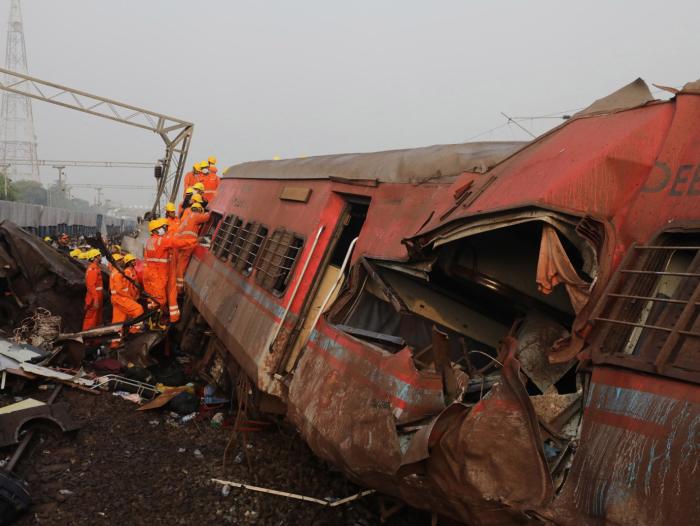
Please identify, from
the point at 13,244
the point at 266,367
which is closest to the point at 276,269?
the point at 266,367

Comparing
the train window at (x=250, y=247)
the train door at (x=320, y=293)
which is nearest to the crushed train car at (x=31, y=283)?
the train window at (x=250, y=247)

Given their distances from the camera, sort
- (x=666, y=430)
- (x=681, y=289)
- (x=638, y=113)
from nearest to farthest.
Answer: (x=666, y=430) → (x=681, y=289) → (x=638, y=113)

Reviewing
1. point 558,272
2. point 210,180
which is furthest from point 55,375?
point 558,272

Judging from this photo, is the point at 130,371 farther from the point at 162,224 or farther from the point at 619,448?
the point at 619,448

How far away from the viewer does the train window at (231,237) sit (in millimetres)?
8227

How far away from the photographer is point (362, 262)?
4441mm

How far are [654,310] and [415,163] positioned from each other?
2.46 metres

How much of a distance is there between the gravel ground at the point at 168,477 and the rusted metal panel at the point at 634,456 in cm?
223

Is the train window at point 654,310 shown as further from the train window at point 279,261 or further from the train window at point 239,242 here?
the train window at point 239,242

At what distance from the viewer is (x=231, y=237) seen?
8.43 metres

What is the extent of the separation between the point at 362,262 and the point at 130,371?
199 inches

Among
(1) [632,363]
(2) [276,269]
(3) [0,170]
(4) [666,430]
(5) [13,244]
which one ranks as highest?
(1) [632,363]

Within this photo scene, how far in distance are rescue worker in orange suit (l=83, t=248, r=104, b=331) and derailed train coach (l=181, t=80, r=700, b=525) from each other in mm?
5884

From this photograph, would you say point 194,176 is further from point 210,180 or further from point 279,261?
point 279,261
